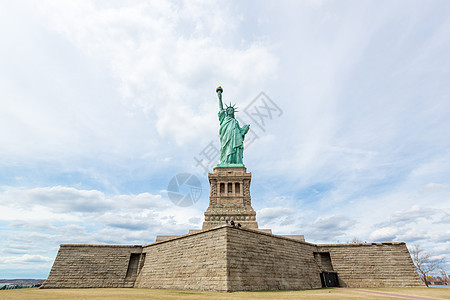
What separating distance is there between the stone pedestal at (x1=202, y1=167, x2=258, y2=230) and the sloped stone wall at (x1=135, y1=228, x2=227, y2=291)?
33.6ft

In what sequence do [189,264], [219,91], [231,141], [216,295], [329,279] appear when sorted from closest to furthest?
[216,295]
[189,264]
[329,279]
[231,141]
[219,91]

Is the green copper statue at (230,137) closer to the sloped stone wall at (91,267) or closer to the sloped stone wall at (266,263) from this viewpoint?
the sloped stone wall at (91,267)

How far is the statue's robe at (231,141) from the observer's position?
39.6 m

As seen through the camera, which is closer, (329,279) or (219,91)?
(329,279)

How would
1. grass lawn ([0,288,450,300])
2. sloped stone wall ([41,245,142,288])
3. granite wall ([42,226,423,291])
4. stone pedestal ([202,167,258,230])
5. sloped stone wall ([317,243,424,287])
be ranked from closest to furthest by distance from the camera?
grass lawn ([0,288,450,300])
granite wall ([42,226,423,291])
sloped stone wall ([317,243,424,287])
sloped stone wall ([41,245,142,288])
stone pedestal ([202,167,258,230])

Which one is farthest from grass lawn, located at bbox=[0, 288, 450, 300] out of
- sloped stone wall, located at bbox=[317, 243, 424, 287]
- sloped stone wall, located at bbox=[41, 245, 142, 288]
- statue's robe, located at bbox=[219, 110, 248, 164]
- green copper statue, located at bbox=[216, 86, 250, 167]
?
statue's robe, located at bbox=[219, 110, 248, 164]

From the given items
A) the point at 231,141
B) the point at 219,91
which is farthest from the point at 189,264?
the point at 219,91

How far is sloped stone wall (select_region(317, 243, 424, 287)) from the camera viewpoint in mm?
18886

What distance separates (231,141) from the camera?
1606 inches

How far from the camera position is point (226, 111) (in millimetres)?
44750

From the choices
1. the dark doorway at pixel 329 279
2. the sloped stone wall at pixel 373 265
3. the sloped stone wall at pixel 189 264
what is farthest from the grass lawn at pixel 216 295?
the sloped stone wall at pixel 373 265

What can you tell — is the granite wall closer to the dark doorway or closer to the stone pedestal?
the dark doorway

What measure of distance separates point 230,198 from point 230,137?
39.5 ft

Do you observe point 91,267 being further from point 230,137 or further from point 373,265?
point 230,137
